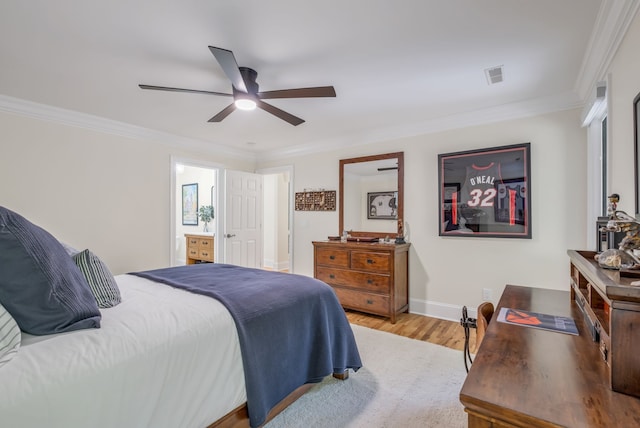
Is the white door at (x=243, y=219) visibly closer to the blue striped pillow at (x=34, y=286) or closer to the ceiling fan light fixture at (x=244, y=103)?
the ceiling fan light fixture at (x=244, y=103)

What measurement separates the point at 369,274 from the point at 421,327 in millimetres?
797

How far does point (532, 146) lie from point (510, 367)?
115 inches

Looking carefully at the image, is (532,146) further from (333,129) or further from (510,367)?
(510,367)

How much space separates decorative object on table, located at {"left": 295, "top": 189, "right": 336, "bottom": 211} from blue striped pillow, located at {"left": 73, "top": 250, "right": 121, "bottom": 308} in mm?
3222

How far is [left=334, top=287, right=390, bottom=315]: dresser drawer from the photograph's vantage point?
359 centimetres

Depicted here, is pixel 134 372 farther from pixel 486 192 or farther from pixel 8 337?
pixel 486 192

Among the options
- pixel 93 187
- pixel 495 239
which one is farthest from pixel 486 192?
pixel 93 187

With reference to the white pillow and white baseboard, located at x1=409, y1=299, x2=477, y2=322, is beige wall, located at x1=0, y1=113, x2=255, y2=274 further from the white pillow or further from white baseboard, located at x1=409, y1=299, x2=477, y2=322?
white baseboard, located at x1=409, y1=299, x2=477, y2=322

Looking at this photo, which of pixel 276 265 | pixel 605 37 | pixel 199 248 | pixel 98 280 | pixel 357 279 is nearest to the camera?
pixel 98 280

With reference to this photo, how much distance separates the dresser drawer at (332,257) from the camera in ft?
12.9

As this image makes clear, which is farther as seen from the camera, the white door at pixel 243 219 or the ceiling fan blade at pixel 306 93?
the white door at pixel 243 219

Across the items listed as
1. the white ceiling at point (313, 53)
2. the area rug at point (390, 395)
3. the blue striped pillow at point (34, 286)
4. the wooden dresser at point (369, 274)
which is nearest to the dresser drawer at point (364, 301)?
the wooden dresser at point (369, 274)

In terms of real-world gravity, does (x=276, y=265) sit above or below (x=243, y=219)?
below

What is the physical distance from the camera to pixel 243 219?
5242mm
